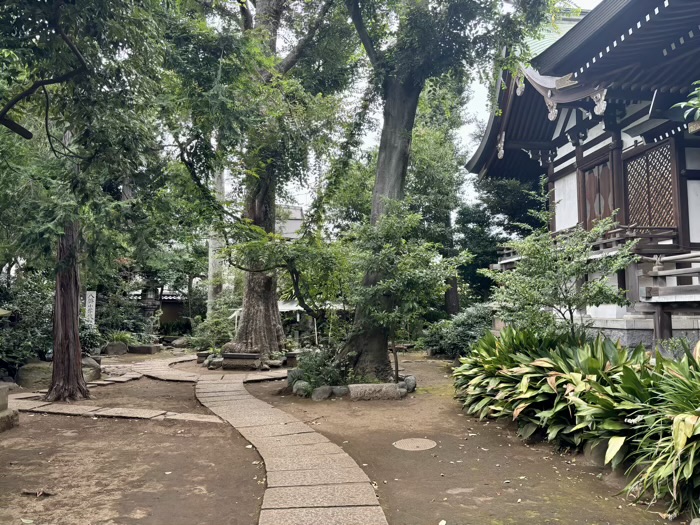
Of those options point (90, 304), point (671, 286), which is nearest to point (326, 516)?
point (671, 286)

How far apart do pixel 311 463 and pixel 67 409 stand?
4.65 metres

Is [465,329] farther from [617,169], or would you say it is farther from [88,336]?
[88,336]

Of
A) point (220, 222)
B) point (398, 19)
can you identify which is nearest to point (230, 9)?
point (398, 19)

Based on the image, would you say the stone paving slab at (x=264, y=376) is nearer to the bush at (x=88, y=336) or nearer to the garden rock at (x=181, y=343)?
the bush at (x=88, y=336)

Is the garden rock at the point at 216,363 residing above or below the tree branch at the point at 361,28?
below

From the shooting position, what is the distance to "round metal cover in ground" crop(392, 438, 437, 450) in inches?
215

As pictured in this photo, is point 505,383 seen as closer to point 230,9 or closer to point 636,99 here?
point 636,99

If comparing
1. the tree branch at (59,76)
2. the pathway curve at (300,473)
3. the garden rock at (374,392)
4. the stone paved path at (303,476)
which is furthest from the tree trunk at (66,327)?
the garden rock at (374,392)

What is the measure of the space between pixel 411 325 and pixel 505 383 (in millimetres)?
2127

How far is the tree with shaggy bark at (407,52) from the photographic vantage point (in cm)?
889

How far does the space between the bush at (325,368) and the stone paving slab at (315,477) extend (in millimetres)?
4070

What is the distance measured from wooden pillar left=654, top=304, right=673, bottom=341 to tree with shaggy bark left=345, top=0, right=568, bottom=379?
4.09 m

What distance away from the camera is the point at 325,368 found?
28.8 ft

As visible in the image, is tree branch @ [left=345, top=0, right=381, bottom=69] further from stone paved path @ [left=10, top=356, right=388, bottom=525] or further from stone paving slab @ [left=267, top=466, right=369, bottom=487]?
stone paving slab @ [left=267, top=466, right=369, bottom=487]
